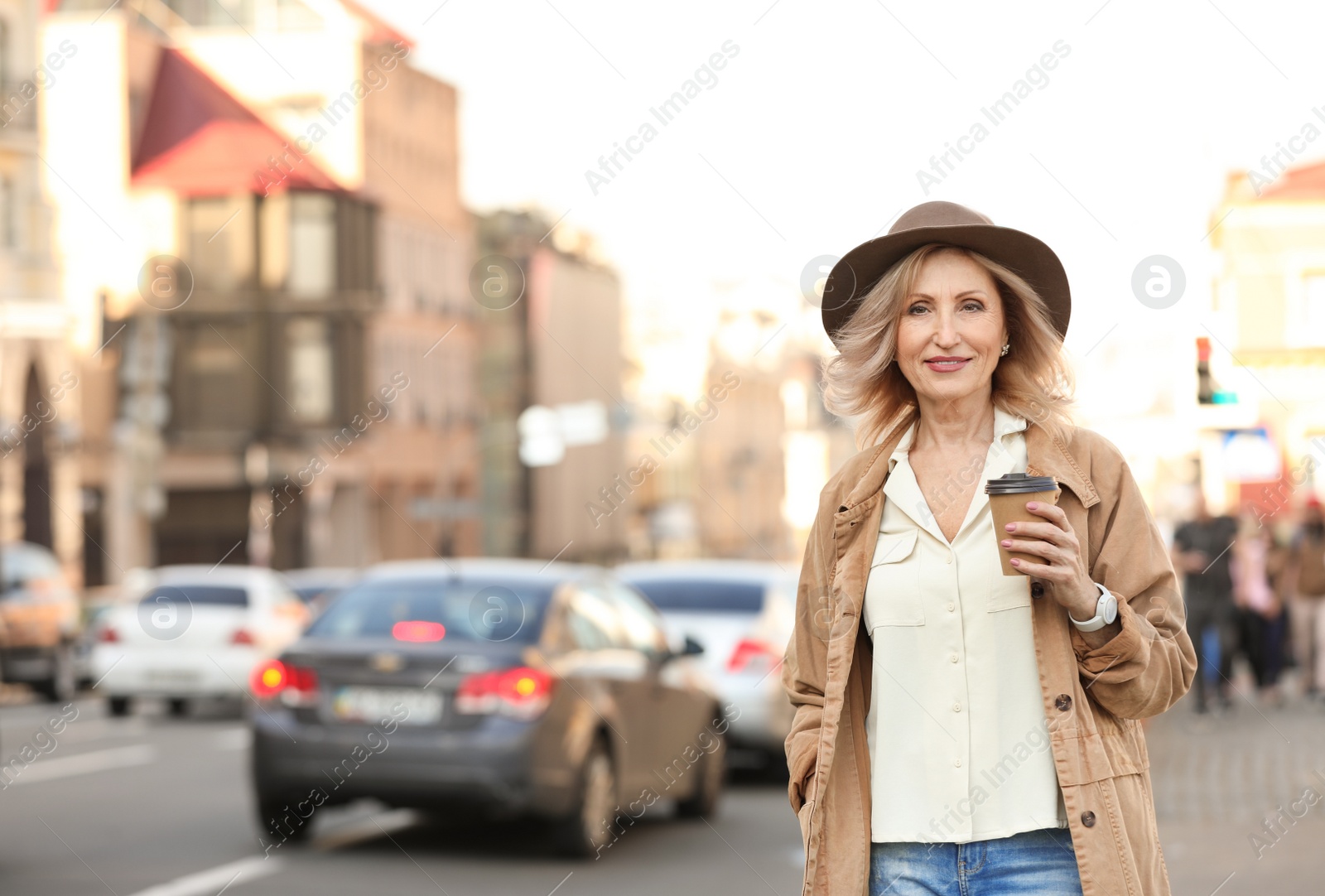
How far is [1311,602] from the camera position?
66.1ft

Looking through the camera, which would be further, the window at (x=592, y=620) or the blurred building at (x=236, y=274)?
the blurred building at (x=236, y=274)

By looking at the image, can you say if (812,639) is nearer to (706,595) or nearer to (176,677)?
(706,595)

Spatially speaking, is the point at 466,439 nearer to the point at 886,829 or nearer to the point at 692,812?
the point at 692,812

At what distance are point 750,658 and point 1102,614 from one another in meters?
11.3

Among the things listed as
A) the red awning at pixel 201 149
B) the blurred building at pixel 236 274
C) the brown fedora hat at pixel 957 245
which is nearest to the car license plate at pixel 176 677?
the brown fedora hat at pixel 957 245

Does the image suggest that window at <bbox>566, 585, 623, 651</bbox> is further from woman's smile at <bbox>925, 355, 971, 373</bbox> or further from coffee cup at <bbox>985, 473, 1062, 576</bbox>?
coffee cup at <bbox>985, 473, 1062, 576</bbox>

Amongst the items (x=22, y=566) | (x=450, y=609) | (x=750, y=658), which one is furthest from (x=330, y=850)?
(x=22, y=566)

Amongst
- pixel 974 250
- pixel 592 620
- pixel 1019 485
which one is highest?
pixel 974 250

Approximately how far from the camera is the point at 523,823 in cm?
1216

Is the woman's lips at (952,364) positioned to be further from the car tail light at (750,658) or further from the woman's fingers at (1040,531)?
the car tail light at (750,658)

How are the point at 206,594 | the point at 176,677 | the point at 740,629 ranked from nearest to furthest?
the point at 740,629 < the point at 176,677 < the point at 206,594

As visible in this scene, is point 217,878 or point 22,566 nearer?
point 217,878

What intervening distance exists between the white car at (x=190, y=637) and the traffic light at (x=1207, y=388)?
10.4m

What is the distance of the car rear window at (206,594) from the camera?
24.2m
